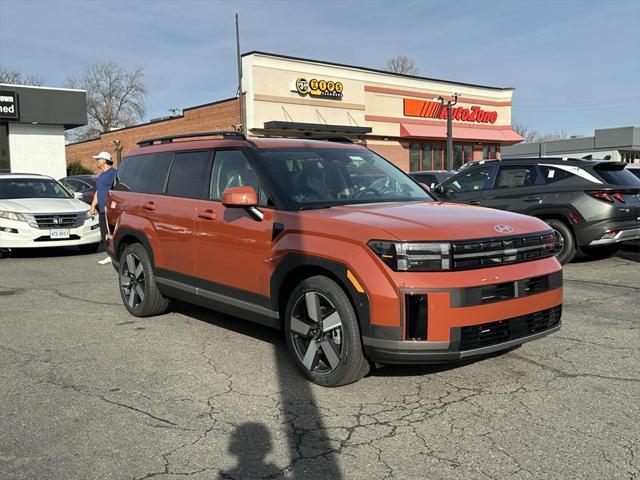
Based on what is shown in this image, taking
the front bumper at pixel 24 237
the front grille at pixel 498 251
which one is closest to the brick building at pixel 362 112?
the front bumper at pixel 24 237

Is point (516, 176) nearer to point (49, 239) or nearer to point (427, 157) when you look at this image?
point (49, 239)

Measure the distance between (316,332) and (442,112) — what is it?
33427 mm

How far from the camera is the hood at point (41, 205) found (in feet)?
36.2

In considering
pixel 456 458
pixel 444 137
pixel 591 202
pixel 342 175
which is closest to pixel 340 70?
pixel 444 137

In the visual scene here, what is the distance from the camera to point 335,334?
13.5ft

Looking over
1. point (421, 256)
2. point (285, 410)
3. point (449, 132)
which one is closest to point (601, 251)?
point (421, 256)

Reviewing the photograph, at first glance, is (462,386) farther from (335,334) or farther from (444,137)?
(444,137)

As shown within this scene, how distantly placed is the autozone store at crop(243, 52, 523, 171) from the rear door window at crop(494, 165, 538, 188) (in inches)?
720

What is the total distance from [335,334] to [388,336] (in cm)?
48

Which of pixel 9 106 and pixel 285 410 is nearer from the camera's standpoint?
pixel 285 410

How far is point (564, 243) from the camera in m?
9.21

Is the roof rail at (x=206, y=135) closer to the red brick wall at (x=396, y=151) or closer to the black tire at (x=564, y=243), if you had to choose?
the black tire at (x=564, y=243)

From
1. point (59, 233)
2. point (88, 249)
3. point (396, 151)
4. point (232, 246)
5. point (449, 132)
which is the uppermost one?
point (449, 132)

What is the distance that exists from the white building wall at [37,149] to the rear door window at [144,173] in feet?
73.3
